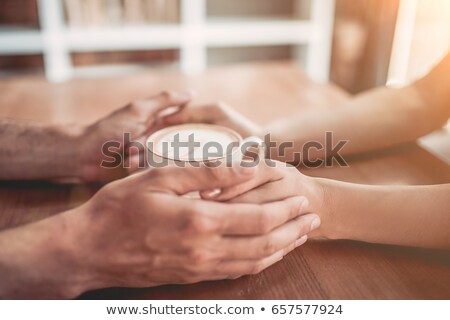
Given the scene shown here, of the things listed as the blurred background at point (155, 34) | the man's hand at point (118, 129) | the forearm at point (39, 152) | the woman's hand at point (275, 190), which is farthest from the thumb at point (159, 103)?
the blurred background at point (155, 34)

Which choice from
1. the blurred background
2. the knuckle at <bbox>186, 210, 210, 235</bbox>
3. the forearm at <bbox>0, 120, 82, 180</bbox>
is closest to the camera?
the knuckle at <bbox>186, 210, 210, 235</bbox>

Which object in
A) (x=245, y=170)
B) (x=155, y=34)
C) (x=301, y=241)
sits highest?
(x=245, y=170)

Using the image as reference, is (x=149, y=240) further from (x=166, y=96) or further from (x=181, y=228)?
(x=166, y=96)

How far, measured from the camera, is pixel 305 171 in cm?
69

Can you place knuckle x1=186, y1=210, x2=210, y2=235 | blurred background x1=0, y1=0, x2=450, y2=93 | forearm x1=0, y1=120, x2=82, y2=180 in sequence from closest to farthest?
knuckle x1=186, y1=210, x2=210, y2=235 → forearm x1=0, y1=120, x2=82, y2=180 → blurred background x1=0, y1=0, x2=450, y2=93

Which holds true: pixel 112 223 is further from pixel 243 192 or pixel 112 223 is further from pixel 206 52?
pixel 206 52

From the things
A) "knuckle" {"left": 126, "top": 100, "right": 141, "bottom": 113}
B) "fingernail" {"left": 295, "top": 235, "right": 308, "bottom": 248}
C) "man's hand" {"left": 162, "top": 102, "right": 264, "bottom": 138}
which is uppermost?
"knuckle" {"left": 126, "top": 100, "right": 141, "bottom": 113}

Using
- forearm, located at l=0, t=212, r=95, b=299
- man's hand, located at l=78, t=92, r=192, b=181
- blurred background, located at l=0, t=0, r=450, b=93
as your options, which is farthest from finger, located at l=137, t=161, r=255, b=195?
blurred background, located at l=0, t=0, r=450, b=93

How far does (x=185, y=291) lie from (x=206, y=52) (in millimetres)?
2413

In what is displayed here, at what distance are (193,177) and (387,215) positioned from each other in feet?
0.81

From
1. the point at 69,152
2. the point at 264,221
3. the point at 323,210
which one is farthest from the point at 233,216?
the point at 69,152

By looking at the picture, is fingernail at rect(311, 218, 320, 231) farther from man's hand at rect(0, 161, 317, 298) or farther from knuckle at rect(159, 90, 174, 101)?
knuckle at rect(159, 90, 174, 101)

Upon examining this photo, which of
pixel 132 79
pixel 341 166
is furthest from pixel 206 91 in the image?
pixel 341 166

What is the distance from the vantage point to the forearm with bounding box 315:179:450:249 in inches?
21.3
